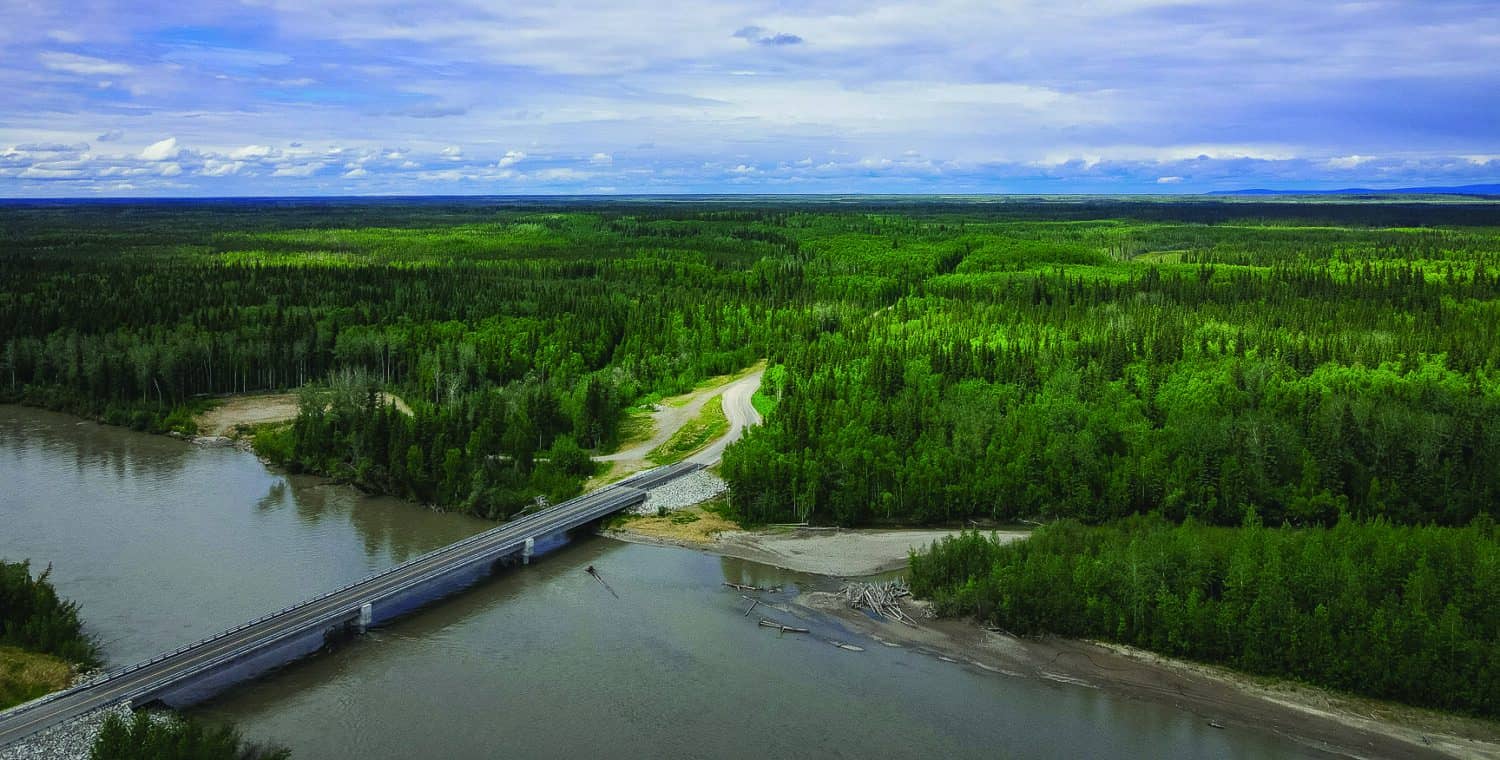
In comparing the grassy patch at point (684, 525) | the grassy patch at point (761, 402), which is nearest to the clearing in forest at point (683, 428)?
the grassy patch at point (761, 402)

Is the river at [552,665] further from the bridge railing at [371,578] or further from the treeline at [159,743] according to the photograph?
the treeline at [159,743]

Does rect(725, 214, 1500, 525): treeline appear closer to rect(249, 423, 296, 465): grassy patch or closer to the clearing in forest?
the clearing in forest

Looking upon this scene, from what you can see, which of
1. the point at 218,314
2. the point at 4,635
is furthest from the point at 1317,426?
the point at 218,314

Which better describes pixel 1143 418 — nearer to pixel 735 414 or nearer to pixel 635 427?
pixel 735 414

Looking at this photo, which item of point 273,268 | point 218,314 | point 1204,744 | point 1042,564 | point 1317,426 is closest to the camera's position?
point 1204,744

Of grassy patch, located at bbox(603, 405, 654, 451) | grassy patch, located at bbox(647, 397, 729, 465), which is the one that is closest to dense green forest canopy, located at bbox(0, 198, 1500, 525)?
grassy patch, located at bbox(603, 405, 654, 451)

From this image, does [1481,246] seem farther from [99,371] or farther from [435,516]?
[99,371]
